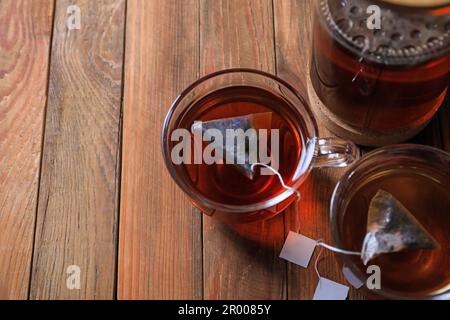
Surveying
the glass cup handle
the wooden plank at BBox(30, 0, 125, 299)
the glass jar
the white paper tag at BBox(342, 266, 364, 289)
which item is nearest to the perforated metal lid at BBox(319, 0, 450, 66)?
the glass jar

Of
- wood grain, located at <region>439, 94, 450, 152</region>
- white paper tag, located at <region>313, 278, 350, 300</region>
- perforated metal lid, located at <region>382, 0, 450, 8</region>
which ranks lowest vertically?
white paper tag, located at <region>313, 278, 350, 300</region>

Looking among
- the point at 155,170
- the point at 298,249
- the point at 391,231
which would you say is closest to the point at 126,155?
the point at 155,170

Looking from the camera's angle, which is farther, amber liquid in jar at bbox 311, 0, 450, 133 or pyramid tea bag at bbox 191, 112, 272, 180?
pyramid tea bag at bbox 191, 112, 272, 180

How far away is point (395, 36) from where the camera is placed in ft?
2.25

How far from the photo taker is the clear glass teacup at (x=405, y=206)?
0.76 meters

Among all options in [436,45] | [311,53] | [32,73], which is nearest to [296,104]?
[311,53]

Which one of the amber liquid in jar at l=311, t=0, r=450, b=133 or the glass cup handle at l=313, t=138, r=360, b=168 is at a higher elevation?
the amber liquid in jar at l=311, t=0, r=450, b=133

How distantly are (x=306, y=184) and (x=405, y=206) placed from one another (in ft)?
0.45

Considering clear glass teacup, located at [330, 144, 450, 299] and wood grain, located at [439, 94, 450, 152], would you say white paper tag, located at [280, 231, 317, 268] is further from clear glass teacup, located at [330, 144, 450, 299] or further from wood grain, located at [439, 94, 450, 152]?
wood grain, located at [439, 94, 450, 152]

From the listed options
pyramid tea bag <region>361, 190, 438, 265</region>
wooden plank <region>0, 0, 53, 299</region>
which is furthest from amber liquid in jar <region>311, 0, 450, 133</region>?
wooden plank <region>0, 0, 53, 299</region>

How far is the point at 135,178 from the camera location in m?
0.85

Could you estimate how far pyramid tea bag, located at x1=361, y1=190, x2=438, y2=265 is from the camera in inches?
28.9

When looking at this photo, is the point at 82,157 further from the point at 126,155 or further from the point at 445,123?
the point at 445,123
